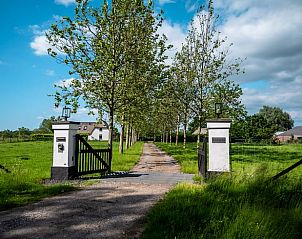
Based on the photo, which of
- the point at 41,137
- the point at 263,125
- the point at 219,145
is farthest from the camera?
the point at 263,125

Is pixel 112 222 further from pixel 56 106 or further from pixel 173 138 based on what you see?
pixel 173 138

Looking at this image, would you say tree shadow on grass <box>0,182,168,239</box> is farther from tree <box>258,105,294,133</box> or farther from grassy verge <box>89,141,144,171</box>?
tree <box>258,105,294,133</box>

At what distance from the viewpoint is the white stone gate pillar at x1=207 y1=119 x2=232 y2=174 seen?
9.82 meters

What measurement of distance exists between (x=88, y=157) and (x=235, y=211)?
25.6ft

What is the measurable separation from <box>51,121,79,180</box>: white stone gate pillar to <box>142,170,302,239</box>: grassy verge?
4753 mm

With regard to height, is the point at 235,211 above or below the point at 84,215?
above

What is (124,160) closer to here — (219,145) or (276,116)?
(219,145)

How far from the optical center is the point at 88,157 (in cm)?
1202

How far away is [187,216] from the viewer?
5035mm

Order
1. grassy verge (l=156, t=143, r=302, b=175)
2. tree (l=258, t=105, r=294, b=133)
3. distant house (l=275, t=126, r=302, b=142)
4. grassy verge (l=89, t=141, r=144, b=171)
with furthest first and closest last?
1. tree (l=258, t=105, r=294, b=133)
2. distant house (l=275, t=126, r=302, b=142)
3. grassy verge (l=89, t=141, r=144, b=171)
4. grassy verge (l=156, t=143, r=302, b=175)

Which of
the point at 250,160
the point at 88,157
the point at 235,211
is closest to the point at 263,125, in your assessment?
the point at 250,160

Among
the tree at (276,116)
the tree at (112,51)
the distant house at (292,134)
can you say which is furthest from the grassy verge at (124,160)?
the tree at (276,116)

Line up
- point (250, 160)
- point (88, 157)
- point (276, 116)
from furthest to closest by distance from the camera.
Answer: point (276, 116) < point (250, 160) < point (88, 157)

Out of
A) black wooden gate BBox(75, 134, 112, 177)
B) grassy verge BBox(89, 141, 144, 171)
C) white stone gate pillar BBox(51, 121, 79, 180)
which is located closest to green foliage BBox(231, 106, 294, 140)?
grassy verge BBox(89, 141, 144, 171)
